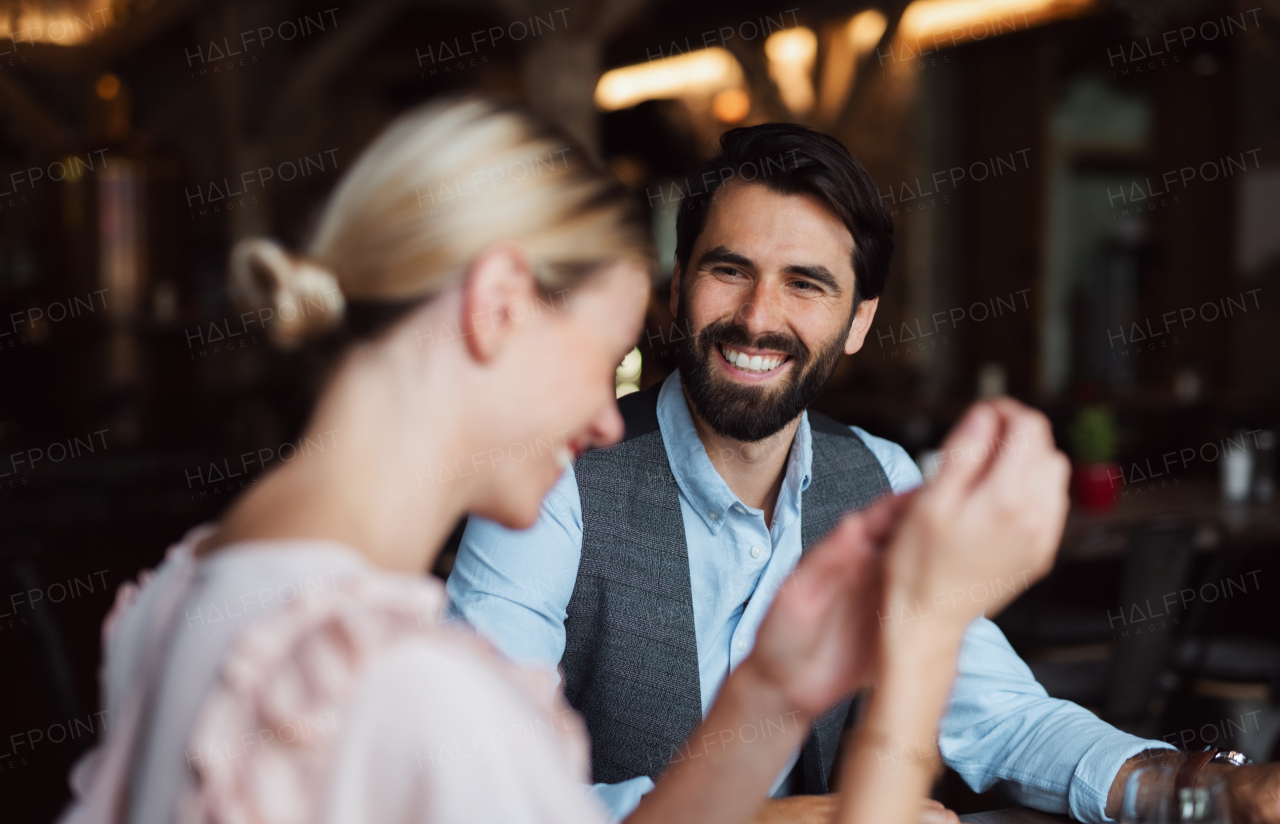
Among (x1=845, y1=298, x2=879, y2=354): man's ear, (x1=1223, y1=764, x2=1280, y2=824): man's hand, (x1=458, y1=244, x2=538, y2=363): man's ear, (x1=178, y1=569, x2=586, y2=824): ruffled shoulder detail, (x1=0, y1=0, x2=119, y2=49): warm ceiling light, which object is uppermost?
(x1=0, y1=0, x2=119, y2=49): warm ceiling light

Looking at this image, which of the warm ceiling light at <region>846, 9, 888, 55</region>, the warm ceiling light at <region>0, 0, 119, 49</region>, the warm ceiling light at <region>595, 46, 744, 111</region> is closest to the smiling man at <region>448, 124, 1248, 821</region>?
the warm ceiling light at <region>846, 9, 888, 55</region>

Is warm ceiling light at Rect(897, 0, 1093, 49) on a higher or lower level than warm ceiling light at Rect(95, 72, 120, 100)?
lower

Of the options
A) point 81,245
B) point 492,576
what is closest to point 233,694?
point 492,576

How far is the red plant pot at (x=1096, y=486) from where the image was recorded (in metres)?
3.37

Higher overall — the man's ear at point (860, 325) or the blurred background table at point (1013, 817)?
the man's ear at point (860, 325)

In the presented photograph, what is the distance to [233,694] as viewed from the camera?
0.57 metres

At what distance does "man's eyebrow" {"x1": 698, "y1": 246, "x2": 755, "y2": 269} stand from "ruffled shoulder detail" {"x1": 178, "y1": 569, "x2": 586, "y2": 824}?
1.01m

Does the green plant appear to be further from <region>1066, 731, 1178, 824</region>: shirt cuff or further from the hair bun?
the hair bun

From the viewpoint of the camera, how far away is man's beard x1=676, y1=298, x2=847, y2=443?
150 cm

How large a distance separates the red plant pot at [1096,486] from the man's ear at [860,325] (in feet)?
6.59

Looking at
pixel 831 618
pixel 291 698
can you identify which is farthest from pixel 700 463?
pixel 291 698

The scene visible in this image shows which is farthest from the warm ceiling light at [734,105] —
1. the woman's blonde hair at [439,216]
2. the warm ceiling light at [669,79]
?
Result: the woman's blonde hair at [439,216]

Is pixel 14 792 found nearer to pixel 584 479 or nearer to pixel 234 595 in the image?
pixel 584 479

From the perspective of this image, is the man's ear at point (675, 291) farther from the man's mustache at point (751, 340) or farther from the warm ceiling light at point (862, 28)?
the warm ceiling light at point (862, 28)
